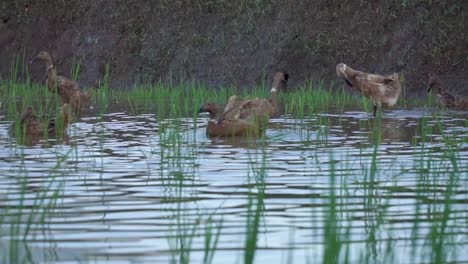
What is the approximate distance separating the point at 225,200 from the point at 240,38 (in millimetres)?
17688

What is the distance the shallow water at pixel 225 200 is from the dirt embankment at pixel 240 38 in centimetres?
1047

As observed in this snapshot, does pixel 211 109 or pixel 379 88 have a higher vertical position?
pixel 379 88

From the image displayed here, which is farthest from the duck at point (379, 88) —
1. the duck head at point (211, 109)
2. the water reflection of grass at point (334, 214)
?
the water reflection of grass at point (334, 214)

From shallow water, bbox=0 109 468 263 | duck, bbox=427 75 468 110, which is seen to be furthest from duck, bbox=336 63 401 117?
shallow water, bbox=0 109 468 263

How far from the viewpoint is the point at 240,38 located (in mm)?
24375

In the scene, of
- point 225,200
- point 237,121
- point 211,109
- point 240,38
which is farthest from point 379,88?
point 240,38

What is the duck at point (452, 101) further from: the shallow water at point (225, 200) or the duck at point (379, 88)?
the shallow water at point (225, 200)

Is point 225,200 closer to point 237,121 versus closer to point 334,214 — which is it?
point 334,214

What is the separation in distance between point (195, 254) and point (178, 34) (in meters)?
20.7

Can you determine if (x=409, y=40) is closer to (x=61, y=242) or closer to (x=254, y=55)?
(x=254, y=55)

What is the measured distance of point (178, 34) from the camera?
25.8m

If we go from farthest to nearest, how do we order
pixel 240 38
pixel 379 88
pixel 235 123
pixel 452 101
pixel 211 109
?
pixel 240 38, pixel 452 101, pixel 379 88, pixel 211 109, pixel 235 123

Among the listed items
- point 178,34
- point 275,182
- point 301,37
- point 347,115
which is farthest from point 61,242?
point 178,34

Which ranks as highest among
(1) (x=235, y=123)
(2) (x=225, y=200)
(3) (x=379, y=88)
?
(3) (x=379, y=88)
